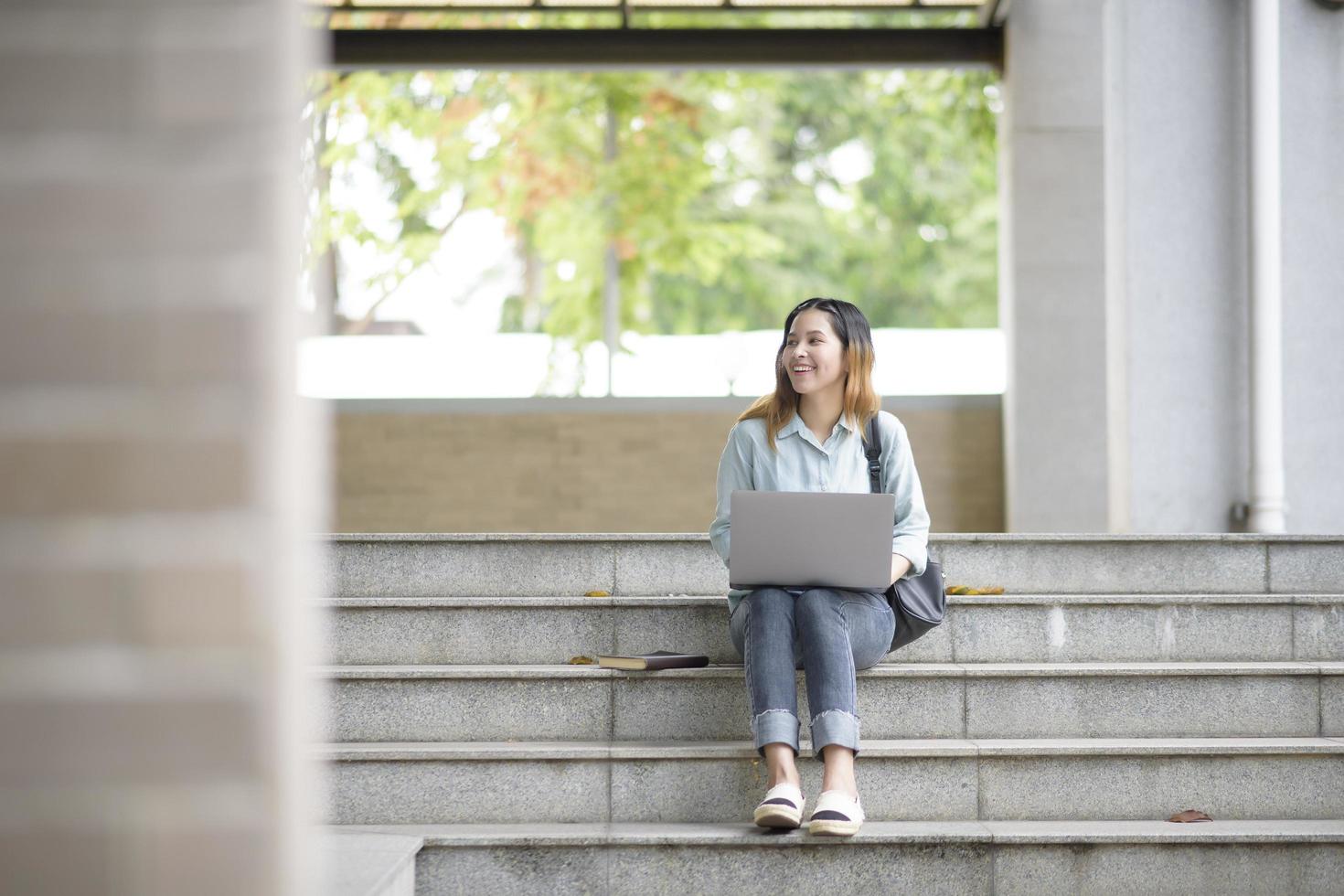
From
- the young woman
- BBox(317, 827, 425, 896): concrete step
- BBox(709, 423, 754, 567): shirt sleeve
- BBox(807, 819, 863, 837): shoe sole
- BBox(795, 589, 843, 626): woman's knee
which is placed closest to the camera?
BBox(317, 827, 425, 896): concrete step

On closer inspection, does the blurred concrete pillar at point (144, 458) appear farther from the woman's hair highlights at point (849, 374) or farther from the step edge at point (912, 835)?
the woman's hair highlights at point (849, 374)

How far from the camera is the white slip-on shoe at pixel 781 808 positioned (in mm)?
2916

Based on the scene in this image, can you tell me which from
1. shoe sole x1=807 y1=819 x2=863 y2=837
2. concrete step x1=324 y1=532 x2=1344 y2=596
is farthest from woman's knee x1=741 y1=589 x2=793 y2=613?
concrete step x1=324 y1=532 x2=1344 y2=596

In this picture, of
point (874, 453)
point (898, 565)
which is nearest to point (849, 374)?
point (874, 453)

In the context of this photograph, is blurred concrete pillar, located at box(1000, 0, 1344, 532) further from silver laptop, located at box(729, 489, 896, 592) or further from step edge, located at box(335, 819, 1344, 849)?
silver laptop, located at box(729, 489, 896, 592)

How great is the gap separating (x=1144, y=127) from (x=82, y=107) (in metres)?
5.10

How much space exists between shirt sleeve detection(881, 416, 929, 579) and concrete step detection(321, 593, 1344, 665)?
0.39 metres

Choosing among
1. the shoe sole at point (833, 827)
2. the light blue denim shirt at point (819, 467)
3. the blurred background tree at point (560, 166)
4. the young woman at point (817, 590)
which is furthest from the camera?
the blurred background tree at point (560, 166)

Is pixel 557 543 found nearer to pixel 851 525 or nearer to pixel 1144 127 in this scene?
pixel 851 525

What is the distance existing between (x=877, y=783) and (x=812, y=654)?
0.43 m

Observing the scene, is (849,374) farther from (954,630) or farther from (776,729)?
(776,729)

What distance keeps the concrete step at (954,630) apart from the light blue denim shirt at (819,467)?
0.32m

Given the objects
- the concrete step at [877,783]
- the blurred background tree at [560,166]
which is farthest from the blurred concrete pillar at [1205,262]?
the blurred background tree at [560,166]

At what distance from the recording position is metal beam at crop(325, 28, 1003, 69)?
6.83 meters
